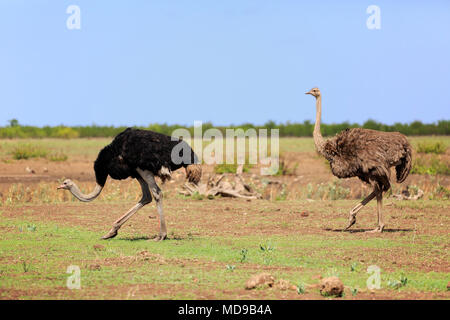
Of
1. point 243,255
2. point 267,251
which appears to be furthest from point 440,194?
point 243,255

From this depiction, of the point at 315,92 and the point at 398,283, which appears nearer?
the point at 398,283

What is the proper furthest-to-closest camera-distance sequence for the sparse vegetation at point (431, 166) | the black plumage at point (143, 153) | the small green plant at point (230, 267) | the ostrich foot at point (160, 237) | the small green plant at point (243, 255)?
the sparse vegetation at point (431, 166)
the ostrich foot at point (160, 237)
the black plumage at point (143, 153)
the small green plant at point (243, 255)
the small green plant at point (230, 267)

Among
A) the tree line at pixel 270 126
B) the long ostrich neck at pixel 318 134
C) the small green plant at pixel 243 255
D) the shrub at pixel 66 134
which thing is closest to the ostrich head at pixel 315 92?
the long ostrich neck at pixel 318 134

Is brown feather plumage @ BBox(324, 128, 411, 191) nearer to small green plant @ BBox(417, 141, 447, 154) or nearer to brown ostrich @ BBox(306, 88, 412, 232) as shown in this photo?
brown ostrich @ BBox(306, 88, 412, 232)

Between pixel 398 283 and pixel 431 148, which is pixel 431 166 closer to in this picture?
pixel 431 148

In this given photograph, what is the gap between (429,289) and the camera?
842cm

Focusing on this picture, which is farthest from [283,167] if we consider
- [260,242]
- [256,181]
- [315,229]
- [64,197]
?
[260,242]

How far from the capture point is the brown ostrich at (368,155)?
12.5m

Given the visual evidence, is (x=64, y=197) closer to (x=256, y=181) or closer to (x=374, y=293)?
(x=256, y=181)

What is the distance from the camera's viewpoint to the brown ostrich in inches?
492

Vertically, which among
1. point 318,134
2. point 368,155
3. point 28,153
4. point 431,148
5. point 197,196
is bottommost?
point 197,196

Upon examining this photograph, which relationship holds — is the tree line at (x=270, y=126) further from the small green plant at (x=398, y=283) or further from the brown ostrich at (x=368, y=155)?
the small green plant at (x=398, y=283)

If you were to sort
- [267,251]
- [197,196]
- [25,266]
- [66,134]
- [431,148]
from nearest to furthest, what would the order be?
[25,266] < [267,251] < [197,196] < [431,148] < [66,134]

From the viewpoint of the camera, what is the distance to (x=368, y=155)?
12469 mm
